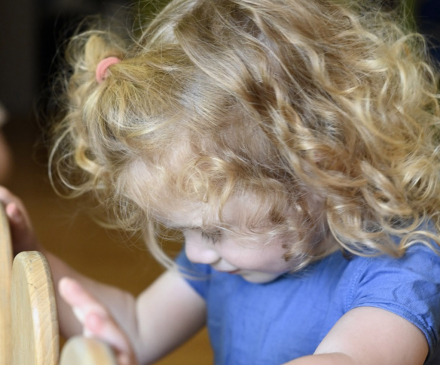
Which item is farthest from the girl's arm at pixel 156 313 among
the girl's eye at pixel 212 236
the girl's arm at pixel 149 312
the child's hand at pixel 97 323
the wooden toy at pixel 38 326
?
the child's hand at pixel 97 323

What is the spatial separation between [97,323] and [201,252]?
330 mm

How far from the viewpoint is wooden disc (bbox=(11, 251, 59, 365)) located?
40 cm

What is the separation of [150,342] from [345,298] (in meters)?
0.33

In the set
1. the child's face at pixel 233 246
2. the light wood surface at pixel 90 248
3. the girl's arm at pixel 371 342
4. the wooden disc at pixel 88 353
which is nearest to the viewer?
the wooden disc at pixel 88 353

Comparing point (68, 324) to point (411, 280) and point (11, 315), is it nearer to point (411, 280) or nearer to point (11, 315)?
point (11, 315)

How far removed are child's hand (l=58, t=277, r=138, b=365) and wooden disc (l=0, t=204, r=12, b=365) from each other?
0.17 m

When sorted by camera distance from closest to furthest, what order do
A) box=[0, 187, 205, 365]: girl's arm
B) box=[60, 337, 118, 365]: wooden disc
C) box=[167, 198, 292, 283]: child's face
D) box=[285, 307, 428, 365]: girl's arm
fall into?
box=[60, 337, 118, 365]: wooden disc, box=[285, 307, 428, 365]: girl's arm, box=[167, 198, 292, 283]: child's face, box=[0, 187, 205, 365]: girl's arm

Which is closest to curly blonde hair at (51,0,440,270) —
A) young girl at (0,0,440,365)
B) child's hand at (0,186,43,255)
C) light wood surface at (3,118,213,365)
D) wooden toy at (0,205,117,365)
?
young girl at (0,0,440,365)

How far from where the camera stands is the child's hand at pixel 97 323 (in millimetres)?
378

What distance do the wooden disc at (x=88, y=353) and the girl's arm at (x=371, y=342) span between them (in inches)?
9.2

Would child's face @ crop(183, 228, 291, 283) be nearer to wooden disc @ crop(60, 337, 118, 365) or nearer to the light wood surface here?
wooden disc @ crop(60, 337, 118, 365)

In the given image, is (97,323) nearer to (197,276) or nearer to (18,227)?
(18,227)

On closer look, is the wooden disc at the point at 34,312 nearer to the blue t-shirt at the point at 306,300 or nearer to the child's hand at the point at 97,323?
the child's hand at the point at 97,323

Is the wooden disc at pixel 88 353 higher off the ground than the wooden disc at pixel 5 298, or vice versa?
the wooden disc at pixel 88 353
